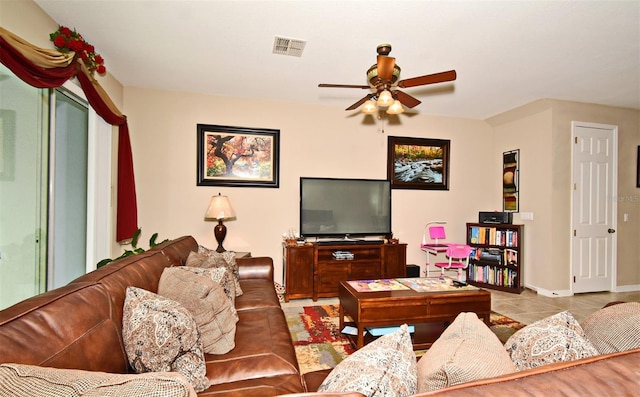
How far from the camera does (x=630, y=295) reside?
4.07 m

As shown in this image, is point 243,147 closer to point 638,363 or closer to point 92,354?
point 92,354

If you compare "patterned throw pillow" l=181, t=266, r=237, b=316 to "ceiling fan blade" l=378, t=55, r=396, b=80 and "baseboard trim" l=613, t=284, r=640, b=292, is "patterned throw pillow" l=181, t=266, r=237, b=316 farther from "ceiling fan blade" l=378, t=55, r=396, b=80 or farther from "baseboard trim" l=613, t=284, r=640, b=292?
"baseboard trim" l=613, t=284, r=640, b=292

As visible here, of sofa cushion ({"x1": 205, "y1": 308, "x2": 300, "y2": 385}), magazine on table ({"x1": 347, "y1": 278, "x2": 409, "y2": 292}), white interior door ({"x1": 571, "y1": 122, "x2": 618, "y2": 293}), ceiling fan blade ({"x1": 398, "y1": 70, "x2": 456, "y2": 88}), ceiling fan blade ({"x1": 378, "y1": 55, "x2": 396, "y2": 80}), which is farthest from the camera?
white interior door ({"x1": 571, "y1": 122, "x2": 618, "y2": 293})

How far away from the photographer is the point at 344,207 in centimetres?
419

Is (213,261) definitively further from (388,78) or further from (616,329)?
(616,329)

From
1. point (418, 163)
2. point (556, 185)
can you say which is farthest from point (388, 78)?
point (556, 185)

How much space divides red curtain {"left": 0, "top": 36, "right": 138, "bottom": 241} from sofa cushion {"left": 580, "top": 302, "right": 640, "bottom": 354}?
2.94 metres

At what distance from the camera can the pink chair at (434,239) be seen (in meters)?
4.44

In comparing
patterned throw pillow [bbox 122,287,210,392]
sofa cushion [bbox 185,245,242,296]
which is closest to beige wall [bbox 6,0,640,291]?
sofa cushion [bbox 185,245,242,296]

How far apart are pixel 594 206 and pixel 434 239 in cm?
220

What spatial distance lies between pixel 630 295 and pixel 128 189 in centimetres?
677

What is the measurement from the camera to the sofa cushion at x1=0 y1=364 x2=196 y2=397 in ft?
1.58

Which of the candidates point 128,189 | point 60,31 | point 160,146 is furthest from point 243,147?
point 60,31

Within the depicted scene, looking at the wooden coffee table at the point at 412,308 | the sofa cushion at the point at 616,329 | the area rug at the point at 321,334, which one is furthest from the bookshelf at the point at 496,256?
the sofa cushion at the point at 616,329
